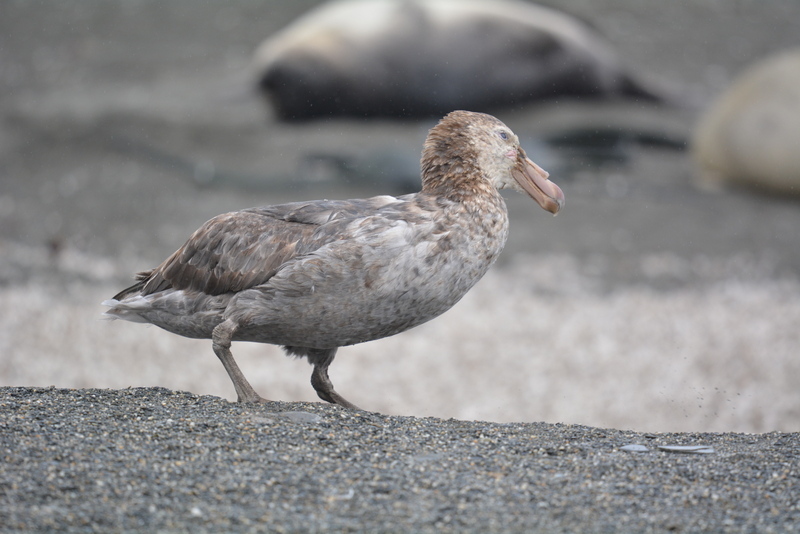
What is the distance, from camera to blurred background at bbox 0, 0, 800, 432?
646cm

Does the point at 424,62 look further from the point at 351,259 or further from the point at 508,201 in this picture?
the point at 351,259

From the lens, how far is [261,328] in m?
3.11

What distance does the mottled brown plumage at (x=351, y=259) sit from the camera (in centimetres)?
296

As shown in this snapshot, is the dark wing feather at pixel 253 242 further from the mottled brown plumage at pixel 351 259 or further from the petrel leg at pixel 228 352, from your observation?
the petrel leg at pixel 228 352

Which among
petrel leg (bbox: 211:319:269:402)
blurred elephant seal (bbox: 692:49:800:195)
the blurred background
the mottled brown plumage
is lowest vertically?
petrel leg (bbox: 211:319:269:402)

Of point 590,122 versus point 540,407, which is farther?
point 590,122

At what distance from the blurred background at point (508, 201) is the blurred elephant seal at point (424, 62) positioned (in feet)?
0.52

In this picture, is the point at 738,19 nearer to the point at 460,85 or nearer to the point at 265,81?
the point at 460,85

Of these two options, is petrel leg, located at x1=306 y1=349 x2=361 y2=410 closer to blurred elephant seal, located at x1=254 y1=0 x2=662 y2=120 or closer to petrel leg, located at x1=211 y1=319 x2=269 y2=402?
petrel leg, located at x1=211 y1=319 x2=269 y2=402

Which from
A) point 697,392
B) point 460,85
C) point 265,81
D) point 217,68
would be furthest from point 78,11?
point 697,392

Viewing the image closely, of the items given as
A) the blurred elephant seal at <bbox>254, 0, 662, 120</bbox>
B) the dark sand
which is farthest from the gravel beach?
the blurred elephant seal at <bbox>254, 0, 662, 120</bbox>

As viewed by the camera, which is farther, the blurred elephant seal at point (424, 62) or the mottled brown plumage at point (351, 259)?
the blurred elephant seal at point (424, 62)

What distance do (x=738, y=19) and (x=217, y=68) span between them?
18.2 feet

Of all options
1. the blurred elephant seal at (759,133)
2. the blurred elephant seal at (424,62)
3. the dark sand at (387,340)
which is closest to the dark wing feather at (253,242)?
the dark sand at (387,340)
